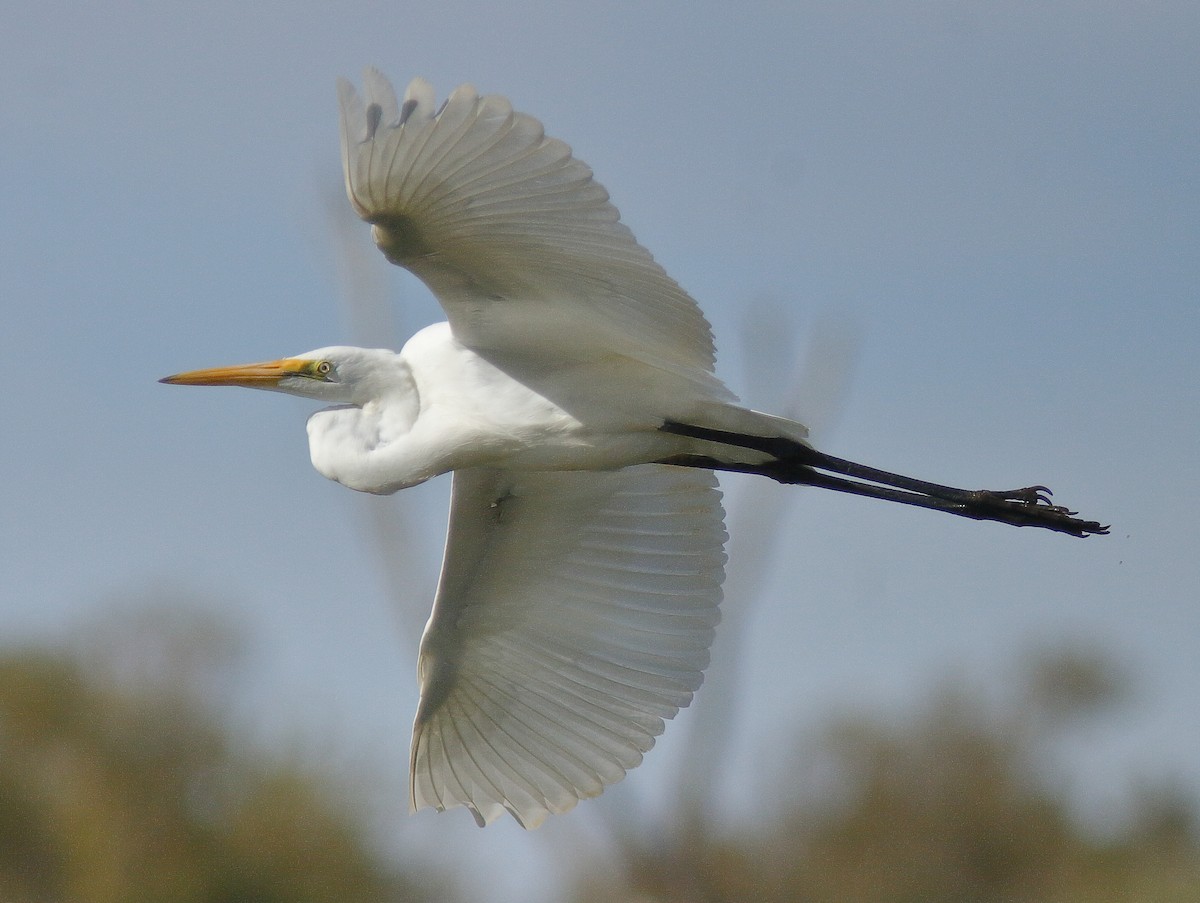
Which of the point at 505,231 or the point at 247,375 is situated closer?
the point at 505,231

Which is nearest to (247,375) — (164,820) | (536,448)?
(536,448)

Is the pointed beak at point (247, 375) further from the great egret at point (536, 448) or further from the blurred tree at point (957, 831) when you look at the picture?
the blurred tree at point (957, 831)

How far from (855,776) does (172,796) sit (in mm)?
11009

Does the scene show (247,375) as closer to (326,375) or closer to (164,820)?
(326,375)

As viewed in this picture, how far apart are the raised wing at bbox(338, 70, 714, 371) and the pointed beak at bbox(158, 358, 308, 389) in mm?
618

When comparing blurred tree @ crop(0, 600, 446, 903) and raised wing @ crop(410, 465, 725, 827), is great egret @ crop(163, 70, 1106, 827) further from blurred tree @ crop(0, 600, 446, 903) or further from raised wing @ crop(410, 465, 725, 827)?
blurred tree @ crop(0, 600, 446, 903)

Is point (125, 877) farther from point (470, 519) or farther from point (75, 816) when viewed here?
point (470, 519)

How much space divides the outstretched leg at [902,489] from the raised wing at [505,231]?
1.57 feet

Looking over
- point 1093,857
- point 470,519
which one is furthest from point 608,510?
point 1093,857

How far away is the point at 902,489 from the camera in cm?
510

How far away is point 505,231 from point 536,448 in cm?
73

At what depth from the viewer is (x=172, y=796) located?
22.3m

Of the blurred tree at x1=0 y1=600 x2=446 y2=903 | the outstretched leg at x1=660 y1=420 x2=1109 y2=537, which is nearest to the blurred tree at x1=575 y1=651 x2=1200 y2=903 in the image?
the blurred tree at x1=0 y1=600 x2=446 y2=903

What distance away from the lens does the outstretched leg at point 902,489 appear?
4.77 m
